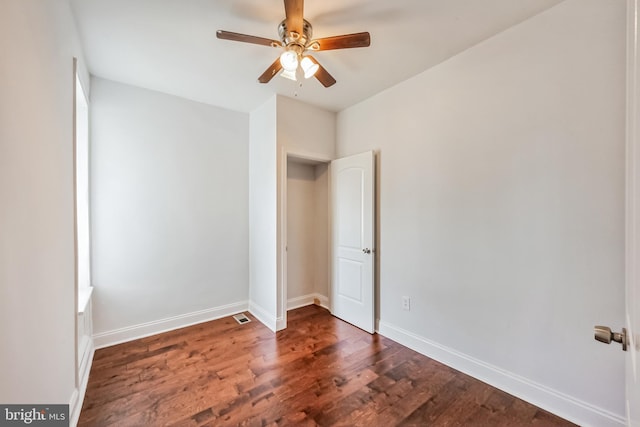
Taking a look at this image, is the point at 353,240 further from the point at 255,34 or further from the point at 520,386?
the point at 255,34

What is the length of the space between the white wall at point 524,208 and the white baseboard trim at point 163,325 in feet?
6.91

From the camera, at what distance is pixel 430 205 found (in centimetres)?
236

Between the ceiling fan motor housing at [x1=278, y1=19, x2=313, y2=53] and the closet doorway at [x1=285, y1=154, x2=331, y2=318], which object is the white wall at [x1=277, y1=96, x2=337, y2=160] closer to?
the closet doorway at [x1=285, y1=154, x2=331, y2=318]

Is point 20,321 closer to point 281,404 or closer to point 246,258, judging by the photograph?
point 281,404

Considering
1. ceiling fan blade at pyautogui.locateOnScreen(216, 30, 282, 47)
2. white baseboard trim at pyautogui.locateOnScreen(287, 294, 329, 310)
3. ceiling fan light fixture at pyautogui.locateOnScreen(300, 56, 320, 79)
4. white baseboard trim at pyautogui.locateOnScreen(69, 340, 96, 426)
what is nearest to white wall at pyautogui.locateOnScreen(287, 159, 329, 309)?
white baseboard trim at pyautogui.locateOnScreen(287, 294, 329, 310)

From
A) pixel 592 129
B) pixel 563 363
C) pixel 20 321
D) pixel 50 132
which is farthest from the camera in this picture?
pixel 563 363

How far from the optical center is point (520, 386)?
181 cm

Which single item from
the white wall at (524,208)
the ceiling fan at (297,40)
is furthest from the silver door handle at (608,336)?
the ceiling fan at (297,40)

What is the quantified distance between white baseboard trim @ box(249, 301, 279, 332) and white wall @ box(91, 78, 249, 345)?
0.53ft

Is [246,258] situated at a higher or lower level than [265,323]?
higher

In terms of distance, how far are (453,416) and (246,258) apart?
2664 millimetres

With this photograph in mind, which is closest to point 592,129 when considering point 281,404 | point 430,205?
point 430,205

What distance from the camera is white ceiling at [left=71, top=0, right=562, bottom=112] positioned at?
65.2 inches

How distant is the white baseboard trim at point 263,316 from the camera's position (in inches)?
112
